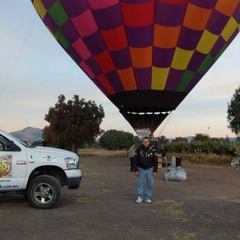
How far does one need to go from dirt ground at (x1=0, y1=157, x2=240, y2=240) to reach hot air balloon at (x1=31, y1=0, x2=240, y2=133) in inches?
264

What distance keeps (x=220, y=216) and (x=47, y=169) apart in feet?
13.2

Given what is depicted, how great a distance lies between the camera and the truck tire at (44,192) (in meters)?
9.49

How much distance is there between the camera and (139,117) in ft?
65.8

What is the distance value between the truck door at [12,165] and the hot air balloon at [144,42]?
27.7 ft

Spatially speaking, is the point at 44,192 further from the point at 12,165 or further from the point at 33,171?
the point at 12,165

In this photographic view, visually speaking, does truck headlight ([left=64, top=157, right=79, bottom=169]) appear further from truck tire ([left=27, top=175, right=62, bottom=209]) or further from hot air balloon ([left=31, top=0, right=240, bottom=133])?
hot air balloon ([left=31, top=0, right=240, bottom=133])

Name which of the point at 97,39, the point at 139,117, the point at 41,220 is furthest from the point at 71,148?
the point at 41,220

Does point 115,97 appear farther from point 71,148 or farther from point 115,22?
point 71,148

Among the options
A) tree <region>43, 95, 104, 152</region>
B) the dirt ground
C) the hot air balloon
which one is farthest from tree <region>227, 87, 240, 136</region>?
the dirt ground

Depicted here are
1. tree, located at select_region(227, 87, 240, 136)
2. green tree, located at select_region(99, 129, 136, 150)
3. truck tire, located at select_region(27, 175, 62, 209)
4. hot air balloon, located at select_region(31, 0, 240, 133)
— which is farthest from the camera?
green tree, located at select_region(99, 129, 136, 150)

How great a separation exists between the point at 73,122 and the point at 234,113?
17.1m

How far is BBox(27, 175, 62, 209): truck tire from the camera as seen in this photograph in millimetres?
9492

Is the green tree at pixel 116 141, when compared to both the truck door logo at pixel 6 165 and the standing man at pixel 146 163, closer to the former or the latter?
the standing man at pixel 146 163

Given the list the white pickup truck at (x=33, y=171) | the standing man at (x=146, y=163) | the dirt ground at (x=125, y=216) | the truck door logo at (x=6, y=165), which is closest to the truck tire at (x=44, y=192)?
the white pickup truck at (x=33, y=171)
